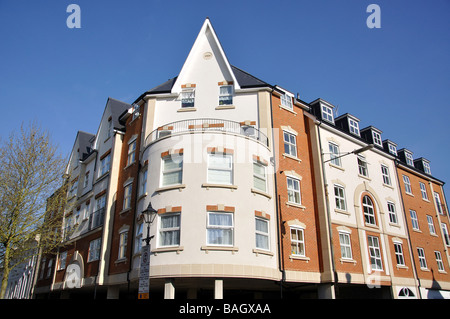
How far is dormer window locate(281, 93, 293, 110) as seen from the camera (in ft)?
73.7

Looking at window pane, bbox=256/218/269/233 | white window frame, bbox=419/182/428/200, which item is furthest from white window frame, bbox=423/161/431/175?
window pane, bbox=256/218/269/233

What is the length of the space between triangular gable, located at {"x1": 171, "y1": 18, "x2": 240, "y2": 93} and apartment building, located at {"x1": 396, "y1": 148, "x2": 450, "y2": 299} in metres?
17.0

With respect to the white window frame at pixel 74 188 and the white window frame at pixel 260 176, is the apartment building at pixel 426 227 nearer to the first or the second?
the white window frame at pixel 260 176

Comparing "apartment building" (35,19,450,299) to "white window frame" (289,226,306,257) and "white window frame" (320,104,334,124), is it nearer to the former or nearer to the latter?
"white window frame" (289,226,306,257)

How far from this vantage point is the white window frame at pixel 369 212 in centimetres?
2388

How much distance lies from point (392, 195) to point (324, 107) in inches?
336

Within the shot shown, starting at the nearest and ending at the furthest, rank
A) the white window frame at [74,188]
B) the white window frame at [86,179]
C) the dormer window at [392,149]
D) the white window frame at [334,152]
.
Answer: the white window frame at [334,152]
the white window frame at [86,179]
the white window frame at [74,188]
the dormer window at [392,149]

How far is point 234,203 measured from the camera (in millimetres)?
16781

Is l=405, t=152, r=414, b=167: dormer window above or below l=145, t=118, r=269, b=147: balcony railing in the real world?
above

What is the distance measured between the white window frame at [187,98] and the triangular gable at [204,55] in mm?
394

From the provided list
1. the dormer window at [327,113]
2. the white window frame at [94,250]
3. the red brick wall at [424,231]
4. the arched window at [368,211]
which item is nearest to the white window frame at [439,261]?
the red brick wall at [424,231]

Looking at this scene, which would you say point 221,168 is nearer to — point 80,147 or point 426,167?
point 80,147

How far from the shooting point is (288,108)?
2244cm
